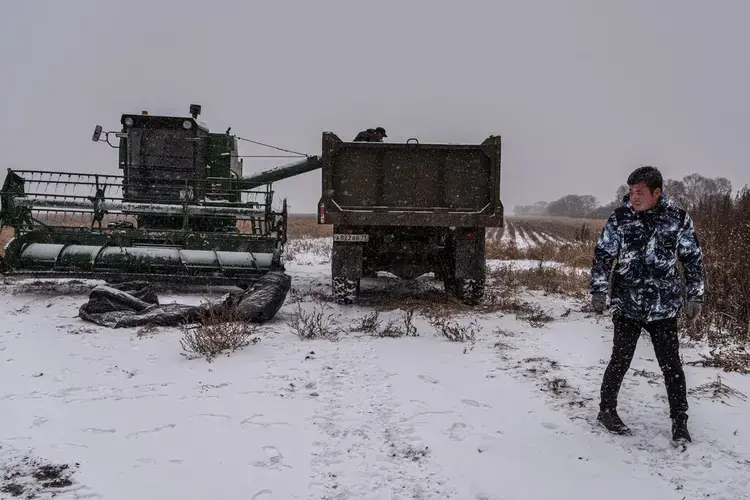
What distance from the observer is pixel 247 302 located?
261 inches

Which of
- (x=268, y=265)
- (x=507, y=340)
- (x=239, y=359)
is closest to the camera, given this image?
(x=239, y=359)

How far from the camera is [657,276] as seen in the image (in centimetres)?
336

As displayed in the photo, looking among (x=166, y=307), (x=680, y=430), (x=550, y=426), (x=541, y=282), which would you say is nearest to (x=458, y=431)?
(x=550, y=426)

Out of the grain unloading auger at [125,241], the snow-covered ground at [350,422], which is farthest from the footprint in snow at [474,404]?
the grain unloading auger at [125,241]

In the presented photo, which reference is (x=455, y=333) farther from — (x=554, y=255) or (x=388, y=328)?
Answer: (x=554, y=255)

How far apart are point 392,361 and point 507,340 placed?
1528 millimetres

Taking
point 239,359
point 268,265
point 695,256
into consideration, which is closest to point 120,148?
point 268,265

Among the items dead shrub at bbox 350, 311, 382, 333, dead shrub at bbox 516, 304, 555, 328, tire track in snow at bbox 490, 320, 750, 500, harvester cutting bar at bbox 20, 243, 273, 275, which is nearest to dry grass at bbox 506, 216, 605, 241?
dead shrub at bbox 516, 304, 555, 328

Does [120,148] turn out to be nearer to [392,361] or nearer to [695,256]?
[392,361]

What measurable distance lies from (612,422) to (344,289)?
15.9ft

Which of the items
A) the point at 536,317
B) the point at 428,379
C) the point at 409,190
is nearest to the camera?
the point at 428,379

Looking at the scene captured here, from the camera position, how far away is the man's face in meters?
3.32

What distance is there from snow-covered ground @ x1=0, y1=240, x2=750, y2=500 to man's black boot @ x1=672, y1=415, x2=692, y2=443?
9 centimetres

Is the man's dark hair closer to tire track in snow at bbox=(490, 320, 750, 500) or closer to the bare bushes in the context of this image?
tire track in snow at bbox=(490, 320, 750, 500)
